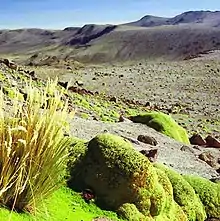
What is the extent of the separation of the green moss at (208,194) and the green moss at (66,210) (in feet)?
9.18

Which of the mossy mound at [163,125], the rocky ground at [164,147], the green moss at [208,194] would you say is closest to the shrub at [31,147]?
the green moss at [208,194]

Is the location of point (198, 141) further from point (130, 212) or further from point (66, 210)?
point (66, 210)

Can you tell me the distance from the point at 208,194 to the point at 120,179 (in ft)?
9.18

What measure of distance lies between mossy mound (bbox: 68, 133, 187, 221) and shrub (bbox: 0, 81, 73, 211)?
4.71ft

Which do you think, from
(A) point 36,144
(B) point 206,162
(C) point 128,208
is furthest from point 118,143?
(B) point 206,162

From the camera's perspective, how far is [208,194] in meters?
9.44

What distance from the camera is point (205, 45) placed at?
106 meters

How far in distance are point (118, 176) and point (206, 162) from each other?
824 centimetres

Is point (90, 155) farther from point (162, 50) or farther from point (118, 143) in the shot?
point (162, 50)

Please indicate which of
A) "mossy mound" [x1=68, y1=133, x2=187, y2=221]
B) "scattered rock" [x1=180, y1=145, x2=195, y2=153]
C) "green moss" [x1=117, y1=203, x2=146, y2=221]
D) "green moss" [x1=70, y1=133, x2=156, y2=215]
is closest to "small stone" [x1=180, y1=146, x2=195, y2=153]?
"scattered rock" [x1=180, y1=145, x2=195, y2=153]

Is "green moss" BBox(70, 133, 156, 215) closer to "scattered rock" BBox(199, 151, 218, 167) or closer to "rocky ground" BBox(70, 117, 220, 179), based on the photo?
"rocky ground" BBox(70, 117, 220, 179)

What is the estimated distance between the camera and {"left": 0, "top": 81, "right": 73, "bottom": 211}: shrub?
5.55 m

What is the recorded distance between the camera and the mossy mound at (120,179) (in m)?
7.20

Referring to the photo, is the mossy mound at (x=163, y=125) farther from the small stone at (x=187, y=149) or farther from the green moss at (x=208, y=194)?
the green moss at (x=208, y=194)
